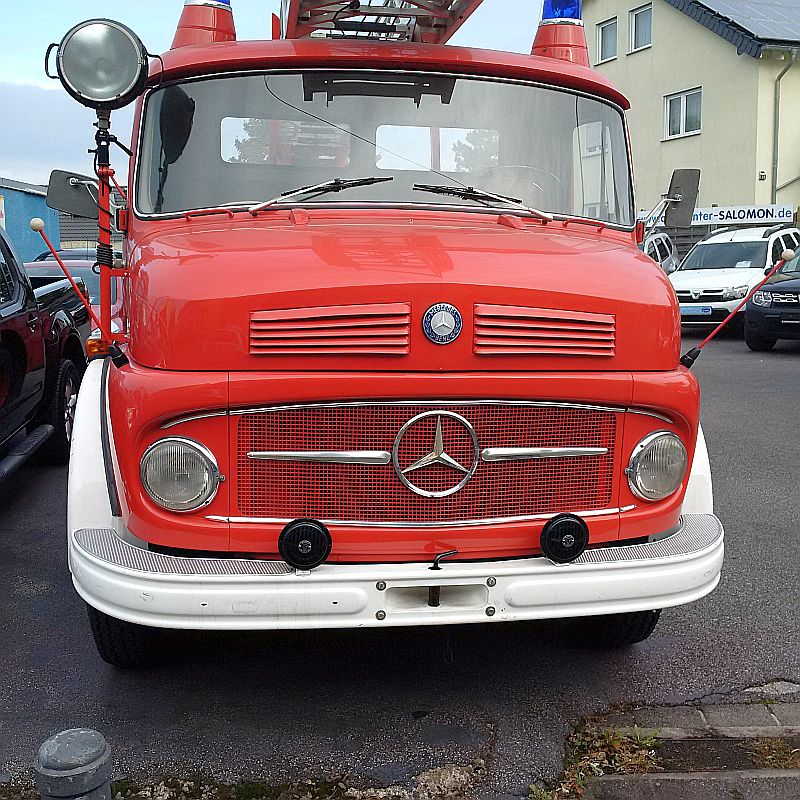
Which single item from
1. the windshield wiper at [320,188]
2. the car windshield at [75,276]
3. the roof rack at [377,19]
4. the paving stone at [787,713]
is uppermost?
the roof rack at [377,19]

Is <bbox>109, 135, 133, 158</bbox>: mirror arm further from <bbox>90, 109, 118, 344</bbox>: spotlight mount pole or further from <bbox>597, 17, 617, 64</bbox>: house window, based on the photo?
<bbox>597, 17, 617, 64</bbox>: house window

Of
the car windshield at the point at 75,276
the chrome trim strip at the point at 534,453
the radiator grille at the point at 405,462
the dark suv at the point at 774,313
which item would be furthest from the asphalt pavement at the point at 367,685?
the dark suv at the point at 774,313

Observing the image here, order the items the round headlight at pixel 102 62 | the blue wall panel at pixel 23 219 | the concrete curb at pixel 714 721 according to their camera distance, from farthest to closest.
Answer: the blue wall panel at pixel 23 219 → the round headlight at pixel 102 62 → the concrete curb at pixel 714 721

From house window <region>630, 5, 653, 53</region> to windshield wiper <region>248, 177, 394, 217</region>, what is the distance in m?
26.0

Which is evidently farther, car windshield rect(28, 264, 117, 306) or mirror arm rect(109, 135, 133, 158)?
car windshield rect(28, 264, 117, 306)

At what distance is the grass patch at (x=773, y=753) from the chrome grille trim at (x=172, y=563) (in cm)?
161

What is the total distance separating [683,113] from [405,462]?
25663 millimetres

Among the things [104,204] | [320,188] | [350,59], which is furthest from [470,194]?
[104,204]

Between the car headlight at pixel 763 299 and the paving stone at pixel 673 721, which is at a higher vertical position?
the paving stone at pixel 673 721

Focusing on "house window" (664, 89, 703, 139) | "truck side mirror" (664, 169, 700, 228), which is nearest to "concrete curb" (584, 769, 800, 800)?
"truck side mirror" (664, 169, 700, 228)

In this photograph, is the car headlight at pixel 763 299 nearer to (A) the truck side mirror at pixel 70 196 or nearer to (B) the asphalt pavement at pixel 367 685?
(B) the asphalt pavement at pixel 367 685

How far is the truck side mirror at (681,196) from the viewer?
4777mm

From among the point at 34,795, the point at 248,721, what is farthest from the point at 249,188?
the point at 34,795

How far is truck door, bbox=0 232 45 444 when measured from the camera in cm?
573
